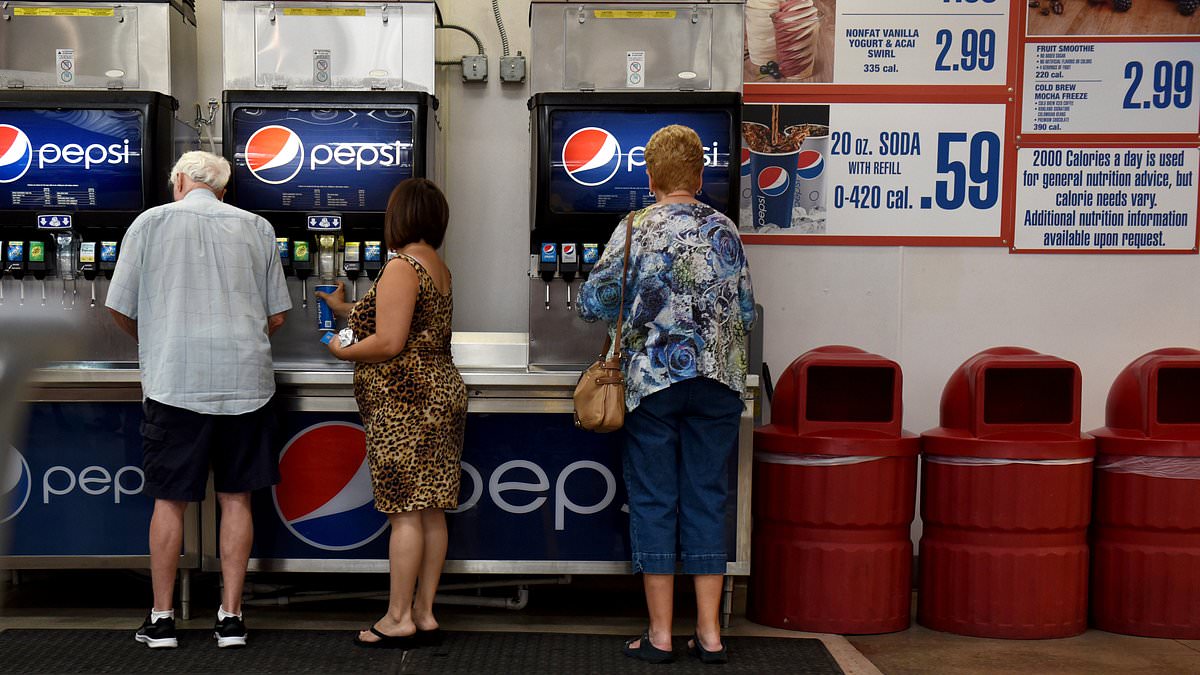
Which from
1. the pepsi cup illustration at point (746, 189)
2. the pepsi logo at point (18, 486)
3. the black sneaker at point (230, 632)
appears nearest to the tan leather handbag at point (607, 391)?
the black sneaker at point (230, 632)

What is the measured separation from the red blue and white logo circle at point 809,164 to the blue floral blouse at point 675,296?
138cm

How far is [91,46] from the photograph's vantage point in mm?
3908

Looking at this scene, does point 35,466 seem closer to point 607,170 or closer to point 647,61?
point 607,170

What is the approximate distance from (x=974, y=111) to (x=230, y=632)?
11.4 ft

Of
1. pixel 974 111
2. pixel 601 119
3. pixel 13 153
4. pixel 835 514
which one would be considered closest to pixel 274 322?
pixel 13 153

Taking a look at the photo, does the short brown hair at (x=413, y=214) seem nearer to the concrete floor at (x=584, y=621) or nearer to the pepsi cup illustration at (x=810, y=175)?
the concrete floor at (x=584, y=621)

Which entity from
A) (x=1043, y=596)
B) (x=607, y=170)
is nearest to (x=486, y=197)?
(x=607, y=170)

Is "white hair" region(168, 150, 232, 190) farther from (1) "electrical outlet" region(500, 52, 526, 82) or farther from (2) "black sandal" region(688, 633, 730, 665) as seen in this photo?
(2) "black sandal" region(688, 633, 730, 665)

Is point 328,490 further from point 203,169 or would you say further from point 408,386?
point 203,169

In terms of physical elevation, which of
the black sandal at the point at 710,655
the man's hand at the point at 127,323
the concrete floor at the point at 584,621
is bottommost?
the concrete floor at the point at 584,621

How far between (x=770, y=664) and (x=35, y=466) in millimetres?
2504

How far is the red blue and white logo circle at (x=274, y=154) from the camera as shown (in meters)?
3.74

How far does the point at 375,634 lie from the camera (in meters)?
3.31

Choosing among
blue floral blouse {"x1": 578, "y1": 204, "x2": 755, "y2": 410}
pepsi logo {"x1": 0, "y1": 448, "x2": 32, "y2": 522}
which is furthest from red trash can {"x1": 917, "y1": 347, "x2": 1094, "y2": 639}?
pepsi logo {"x1": 0, "y1": 448, "x2": 32, "y2": 522}
